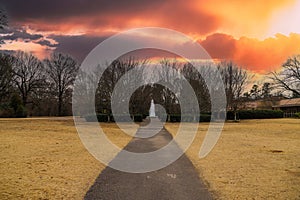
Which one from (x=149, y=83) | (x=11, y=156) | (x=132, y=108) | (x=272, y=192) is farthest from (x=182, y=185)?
(x=149, y=83)

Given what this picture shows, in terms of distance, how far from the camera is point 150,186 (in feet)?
27.8

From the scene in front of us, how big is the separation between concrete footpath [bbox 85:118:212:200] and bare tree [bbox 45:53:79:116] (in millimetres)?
60517

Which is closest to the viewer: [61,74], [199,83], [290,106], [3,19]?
[3,19]

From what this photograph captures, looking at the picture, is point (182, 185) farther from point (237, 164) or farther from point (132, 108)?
point (132, 108)

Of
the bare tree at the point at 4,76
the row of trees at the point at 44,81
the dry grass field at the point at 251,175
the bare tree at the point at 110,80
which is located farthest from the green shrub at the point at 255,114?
the dry grass field at the point at 251,175

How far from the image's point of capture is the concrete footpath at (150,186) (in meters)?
7.46

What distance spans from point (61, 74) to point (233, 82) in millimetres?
35453

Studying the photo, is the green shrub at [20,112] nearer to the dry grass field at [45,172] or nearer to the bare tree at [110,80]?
the bare tree at [110,80]

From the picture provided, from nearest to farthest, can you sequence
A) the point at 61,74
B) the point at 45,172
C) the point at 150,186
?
the point at 150,186 → the point at 45,172 → the point at 61,74

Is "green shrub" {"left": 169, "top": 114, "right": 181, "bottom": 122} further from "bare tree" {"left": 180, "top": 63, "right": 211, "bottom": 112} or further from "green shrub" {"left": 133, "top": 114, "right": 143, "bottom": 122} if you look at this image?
"green shrub" {"left": 133, "top": 114, "right": 143, "bottom": 122}

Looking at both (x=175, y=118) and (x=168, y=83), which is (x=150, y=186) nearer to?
(x=175, y=118)

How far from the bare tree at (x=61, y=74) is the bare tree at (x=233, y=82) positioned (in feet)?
99.7

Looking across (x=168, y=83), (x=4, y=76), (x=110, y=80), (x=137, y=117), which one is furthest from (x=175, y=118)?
(x=4, y=76)

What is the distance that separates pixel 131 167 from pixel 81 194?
12.1 feet
